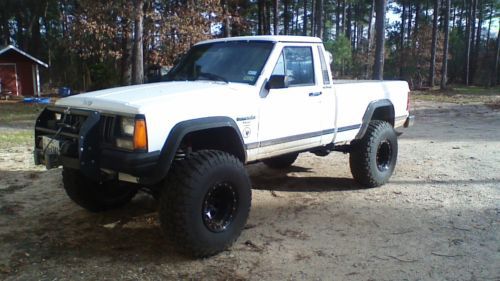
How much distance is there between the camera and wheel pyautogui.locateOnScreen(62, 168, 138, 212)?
5215 millimetres

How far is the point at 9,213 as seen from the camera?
5.50m

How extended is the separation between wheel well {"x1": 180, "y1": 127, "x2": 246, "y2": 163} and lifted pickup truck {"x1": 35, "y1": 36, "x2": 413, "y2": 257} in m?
0.01

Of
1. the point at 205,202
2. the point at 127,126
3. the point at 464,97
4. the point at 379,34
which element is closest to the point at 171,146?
the point at 127,126

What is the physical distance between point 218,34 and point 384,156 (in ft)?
80.6

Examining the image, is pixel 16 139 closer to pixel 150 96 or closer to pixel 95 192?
pixel 95 192

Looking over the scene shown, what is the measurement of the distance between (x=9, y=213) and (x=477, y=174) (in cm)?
673

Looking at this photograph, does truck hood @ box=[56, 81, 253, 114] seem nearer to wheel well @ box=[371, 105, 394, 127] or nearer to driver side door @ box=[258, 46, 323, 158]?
driver side door @ box=[258, 46, 323, 158]

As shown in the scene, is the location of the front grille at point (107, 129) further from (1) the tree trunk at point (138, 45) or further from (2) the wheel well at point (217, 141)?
(1) the tree trunk at point (138, 45)

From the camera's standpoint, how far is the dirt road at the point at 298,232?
13.3ft

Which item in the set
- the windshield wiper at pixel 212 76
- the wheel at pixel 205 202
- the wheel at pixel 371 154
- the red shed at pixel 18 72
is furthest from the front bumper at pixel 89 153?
the red shed at pixel 18 72

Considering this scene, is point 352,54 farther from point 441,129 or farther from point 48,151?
point 48,151

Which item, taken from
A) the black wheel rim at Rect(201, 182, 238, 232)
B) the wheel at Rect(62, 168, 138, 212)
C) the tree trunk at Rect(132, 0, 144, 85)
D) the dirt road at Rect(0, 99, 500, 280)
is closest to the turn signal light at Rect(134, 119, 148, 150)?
the black wheel rim at Rect(201, 182, 238, 232)

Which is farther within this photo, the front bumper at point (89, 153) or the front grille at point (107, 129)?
the front grille at point (107, 129)

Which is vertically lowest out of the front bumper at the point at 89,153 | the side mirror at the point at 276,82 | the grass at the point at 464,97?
the grass at the point at 464,97
